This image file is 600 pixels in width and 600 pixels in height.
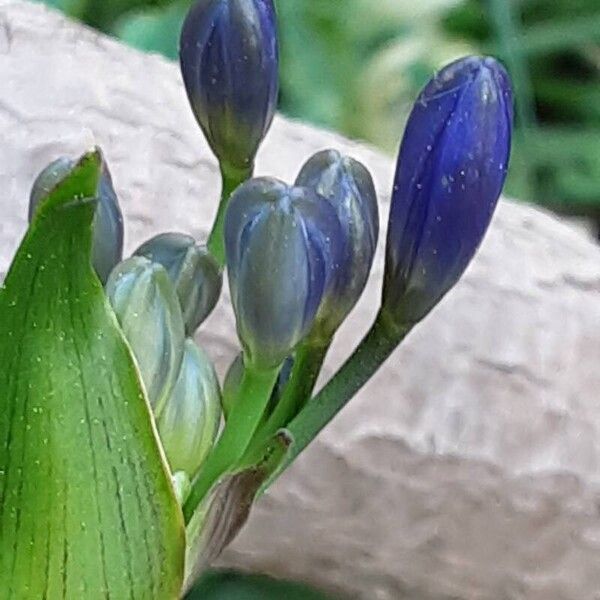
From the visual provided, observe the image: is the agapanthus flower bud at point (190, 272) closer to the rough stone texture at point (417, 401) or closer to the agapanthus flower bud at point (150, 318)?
the agapanthus flower bud at point (150, 318)

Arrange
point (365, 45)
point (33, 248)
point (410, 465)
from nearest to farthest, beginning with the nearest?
point (33, 248) < point (410, 465) < point (365, 45)

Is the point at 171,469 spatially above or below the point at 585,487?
above

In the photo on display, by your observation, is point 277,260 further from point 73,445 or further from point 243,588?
point 243,588

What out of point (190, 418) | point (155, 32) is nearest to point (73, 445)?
point (190, 418)

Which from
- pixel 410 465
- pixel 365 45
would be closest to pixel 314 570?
pixel 410 465

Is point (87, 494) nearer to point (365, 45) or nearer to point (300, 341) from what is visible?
point (300, 341)

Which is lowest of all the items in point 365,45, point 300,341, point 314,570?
point 314,570

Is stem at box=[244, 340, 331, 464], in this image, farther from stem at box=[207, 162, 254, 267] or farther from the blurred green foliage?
the blurred green foliage
